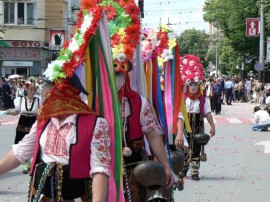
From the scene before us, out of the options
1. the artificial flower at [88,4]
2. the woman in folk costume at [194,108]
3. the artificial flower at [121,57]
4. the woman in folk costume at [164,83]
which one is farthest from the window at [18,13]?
the artificial flower at [88,4]

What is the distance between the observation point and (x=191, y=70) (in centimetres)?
1086

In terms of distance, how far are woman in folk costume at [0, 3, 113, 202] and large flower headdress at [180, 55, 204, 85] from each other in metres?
6.19

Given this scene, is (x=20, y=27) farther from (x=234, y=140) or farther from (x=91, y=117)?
(x=91, y=117)

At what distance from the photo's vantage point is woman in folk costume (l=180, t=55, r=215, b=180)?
1086 cm

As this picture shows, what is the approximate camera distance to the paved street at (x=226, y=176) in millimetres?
10125

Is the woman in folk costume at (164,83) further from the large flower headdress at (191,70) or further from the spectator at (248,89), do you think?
the spectator at (248,89)

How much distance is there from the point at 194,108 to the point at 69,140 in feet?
22.9

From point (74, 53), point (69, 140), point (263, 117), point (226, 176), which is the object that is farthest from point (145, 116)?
point (263, 117)

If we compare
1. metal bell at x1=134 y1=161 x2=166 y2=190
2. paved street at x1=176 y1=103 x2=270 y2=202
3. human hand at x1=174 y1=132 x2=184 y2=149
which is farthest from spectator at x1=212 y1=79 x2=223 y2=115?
metal bell at x1=134 y1=161 x2=166 y2=190

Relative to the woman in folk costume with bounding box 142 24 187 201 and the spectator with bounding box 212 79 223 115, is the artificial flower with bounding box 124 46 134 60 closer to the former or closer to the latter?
the woman in folk costume with bounding box 142 24 187 201

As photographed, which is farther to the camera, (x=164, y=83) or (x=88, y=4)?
(x=164, y=83)

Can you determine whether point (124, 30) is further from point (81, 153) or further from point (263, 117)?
point (263, 117)

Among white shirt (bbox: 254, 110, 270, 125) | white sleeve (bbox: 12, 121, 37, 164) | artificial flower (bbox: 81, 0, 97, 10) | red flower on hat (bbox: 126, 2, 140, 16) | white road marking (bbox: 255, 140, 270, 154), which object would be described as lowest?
white road marking (bbox: 255, 140, 270, 154)

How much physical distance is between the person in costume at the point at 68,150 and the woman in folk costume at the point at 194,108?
6.34m
